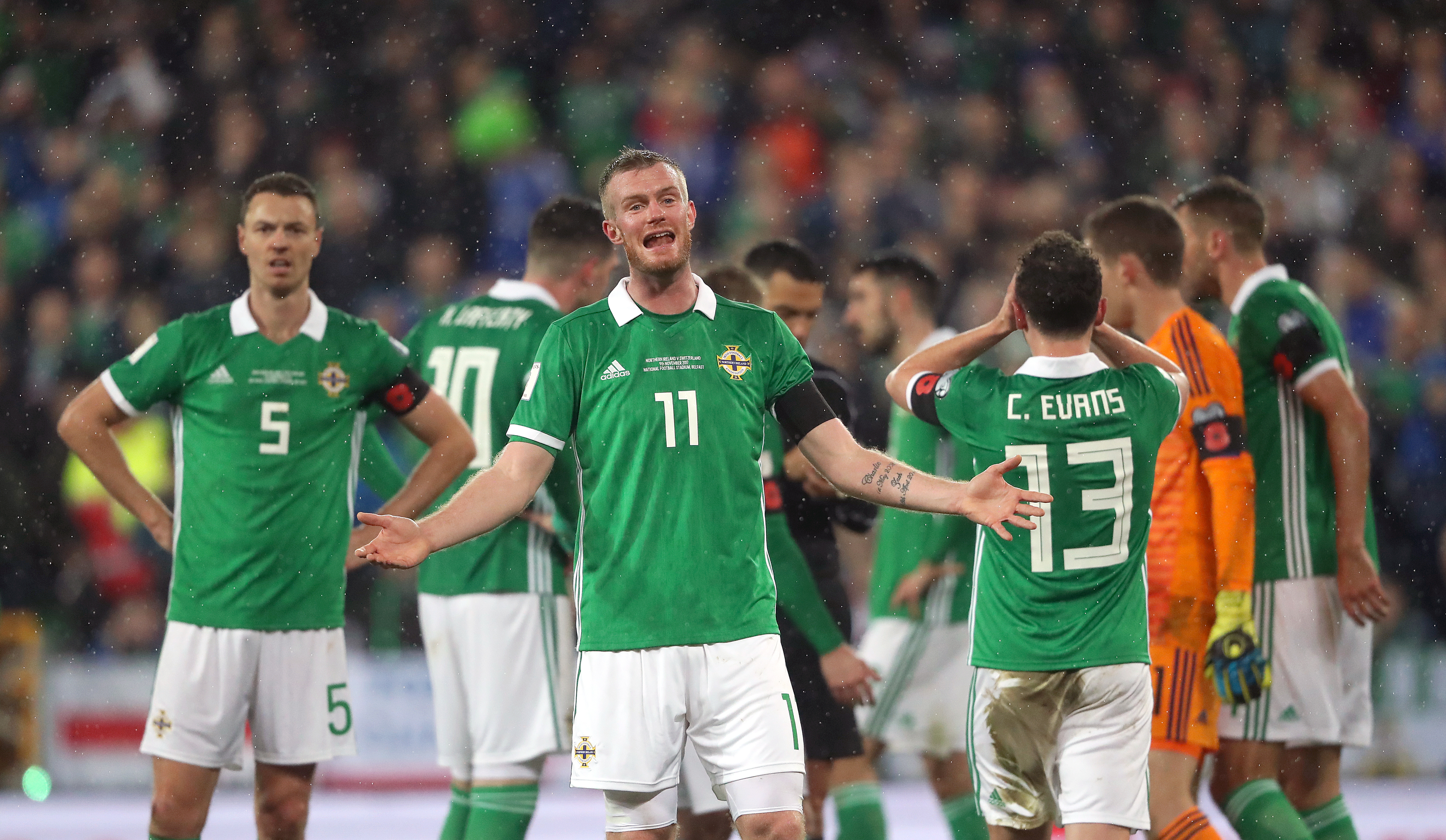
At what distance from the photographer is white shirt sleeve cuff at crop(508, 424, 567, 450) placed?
158 inches

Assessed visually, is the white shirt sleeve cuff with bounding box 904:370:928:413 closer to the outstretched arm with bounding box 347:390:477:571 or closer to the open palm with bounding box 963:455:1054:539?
the open palm with bounding box 963:455:1054:539

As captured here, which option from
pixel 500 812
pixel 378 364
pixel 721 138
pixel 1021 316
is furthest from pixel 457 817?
pixel 721 138

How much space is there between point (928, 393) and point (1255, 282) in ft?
5.44

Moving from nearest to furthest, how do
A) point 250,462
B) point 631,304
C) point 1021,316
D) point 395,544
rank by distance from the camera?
point 395,544 < point 631,304 < point 1021,316 < point 250,462

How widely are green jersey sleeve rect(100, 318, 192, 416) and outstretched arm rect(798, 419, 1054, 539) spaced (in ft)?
7.40

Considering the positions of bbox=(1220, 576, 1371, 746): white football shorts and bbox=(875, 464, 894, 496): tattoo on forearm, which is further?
bbox=(1220, 576, 1371, 746): white football shorts

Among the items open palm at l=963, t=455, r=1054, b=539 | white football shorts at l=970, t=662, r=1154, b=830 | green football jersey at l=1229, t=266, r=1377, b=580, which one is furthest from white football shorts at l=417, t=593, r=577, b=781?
green football jersey at l=1229, t=266, r=1377, b=580

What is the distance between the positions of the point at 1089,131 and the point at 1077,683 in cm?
1002

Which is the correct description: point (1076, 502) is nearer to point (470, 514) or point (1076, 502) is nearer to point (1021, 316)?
point (1021, 316)

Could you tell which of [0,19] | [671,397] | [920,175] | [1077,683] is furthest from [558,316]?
[0,19]

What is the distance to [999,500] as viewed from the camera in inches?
153

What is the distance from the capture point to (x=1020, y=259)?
14.8 ft

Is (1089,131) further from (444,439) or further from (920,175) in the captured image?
(444,439)

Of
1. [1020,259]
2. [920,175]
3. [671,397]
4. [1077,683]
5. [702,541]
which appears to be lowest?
[1077,683]
